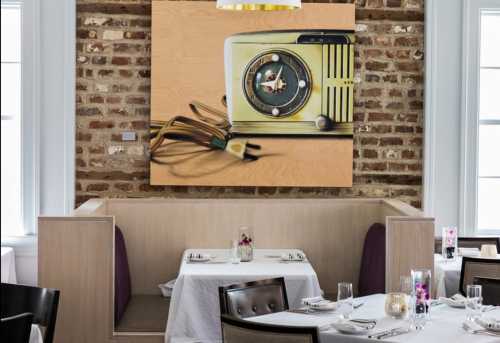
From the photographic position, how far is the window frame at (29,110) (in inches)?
246

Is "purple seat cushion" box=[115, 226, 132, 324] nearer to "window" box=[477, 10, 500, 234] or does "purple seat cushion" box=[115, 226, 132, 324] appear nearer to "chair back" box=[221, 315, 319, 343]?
"chair back" box=[221, 315, 319, 343]

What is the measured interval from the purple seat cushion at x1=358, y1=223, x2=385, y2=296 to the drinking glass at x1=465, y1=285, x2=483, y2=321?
7.18 ft

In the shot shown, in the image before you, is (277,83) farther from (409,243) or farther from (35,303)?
(35,303)

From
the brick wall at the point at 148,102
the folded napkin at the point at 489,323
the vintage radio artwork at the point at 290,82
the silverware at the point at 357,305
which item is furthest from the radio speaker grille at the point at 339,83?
the folded napkin at the point at 489,323

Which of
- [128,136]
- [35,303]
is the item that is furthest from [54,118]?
[35,303]

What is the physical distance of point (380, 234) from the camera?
222 inches

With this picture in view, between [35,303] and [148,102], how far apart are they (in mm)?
3224

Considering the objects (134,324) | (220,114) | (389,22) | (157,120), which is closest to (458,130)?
(389,22)

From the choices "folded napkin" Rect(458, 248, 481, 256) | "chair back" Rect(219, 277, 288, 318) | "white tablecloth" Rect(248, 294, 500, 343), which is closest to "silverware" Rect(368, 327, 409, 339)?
"white tablecloth" Rect(248, 294, 500, 343)

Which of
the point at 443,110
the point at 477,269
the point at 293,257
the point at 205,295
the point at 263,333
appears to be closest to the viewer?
the point at 263,333

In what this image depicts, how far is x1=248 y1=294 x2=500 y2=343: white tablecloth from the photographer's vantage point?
293 cm

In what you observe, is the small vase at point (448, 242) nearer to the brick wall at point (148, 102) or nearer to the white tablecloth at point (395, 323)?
the brick wall at point (148, 102)

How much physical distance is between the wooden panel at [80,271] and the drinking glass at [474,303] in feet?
8.12

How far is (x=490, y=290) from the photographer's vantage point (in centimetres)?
398
